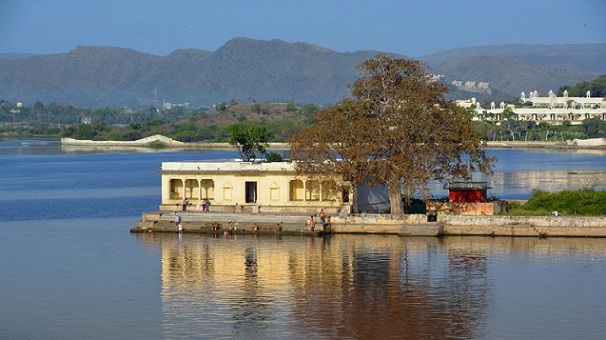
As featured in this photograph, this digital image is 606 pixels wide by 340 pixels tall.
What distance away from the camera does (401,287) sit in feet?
106

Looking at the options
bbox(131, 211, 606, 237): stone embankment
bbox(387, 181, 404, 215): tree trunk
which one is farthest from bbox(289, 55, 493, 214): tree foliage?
bbox(131, 211, 606, 237): stone embankment

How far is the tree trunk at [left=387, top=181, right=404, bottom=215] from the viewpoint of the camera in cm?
4325

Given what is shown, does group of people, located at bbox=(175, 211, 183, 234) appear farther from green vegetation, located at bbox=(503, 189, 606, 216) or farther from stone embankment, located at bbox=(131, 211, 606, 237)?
green vegetation, located at bbox=(503, 189, 606, 216)

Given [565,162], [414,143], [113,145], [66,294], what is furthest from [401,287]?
[113,145]

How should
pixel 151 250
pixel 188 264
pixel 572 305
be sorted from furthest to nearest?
pixel 151 250
pixel 188 264
pixel 572 305

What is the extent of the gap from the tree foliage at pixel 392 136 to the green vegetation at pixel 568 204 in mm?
2208

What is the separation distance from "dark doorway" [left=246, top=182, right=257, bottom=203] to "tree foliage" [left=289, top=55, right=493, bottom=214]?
2282mm

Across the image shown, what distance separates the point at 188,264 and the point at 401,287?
7.18 metres

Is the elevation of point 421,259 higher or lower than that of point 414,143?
lower

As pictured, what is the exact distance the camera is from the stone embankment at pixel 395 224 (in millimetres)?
40469

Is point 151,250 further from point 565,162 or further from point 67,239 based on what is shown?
point 565,162

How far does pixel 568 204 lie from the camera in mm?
43000

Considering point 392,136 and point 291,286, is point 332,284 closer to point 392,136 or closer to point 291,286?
point 291,286

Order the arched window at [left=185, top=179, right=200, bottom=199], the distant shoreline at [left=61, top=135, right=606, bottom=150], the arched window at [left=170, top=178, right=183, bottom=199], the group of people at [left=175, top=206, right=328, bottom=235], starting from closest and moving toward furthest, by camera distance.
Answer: the group of people at [left=175, top=206, right=328, bottom=235], the arched window at [left=185, top=179, right=200, bottom=199], the arched window at [left=170, top=178, right=183, bottom=199], the distant shoreline at [left=61, top=135, right=606, bottom=150]
